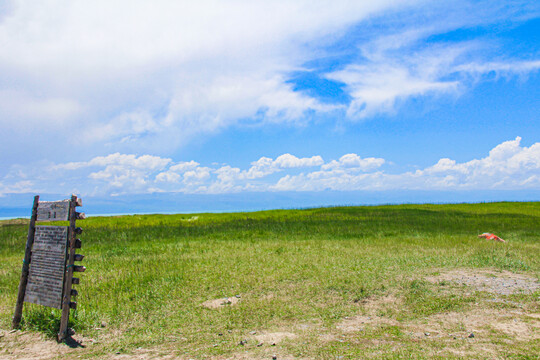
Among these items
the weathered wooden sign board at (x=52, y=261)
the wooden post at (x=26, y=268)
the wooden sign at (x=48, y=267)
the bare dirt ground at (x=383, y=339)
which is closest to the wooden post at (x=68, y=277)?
the weathered wooden sign board at (x=52, y=261)

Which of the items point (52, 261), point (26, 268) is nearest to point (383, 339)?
point (52, 261)

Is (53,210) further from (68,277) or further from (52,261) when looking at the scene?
(68,277)

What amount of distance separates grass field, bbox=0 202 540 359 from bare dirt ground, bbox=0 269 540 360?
0.03 m

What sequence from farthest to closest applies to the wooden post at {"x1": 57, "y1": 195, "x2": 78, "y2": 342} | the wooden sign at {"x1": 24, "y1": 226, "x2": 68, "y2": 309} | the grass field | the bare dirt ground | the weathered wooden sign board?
the wooden sign at {"x1": 24, "y1": 226, "x2": 68, "y2": 309} → the weathered wooden sign board → the wooden post at {"x1": 57, "y1": 195, "x2": 78, "y2": 342} → the grass field → the bare dirt ground

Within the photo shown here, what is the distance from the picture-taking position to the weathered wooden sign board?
9.62 meters

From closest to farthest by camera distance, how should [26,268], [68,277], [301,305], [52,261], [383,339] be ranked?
[383,339] < [68,277] < [52,261] < [26,268] < [301,305]

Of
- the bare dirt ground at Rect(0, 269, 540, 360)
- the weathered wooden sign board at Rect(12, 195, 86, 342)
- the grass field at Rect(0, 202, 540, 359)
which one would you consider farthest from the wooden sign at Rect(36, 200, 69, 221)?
the bare dirt ground at Rect(0, 269, 540, 360)

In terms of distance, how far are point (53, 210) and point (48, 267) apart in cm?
156

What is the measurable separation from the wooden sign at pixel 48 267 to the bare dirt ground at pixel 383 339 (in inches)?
39.0

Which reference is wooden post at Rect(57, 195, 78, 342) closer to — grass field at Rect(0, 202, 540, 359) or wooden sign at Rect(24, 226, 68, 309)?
wooden sign at Rect(24, 226, 68, 309)

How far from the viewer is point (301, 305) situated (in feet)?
36.7

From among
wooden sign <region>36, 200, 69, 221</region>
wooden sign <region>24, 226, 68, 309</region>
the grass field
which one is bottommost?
the grass field

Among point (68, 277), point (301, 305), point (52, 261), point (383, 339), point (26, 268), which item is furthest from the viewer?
point (301, 305)

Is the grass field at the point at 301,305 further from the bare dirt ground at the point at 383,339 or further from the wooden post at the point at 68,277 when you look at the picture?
the wooden post at the point at 68,277
